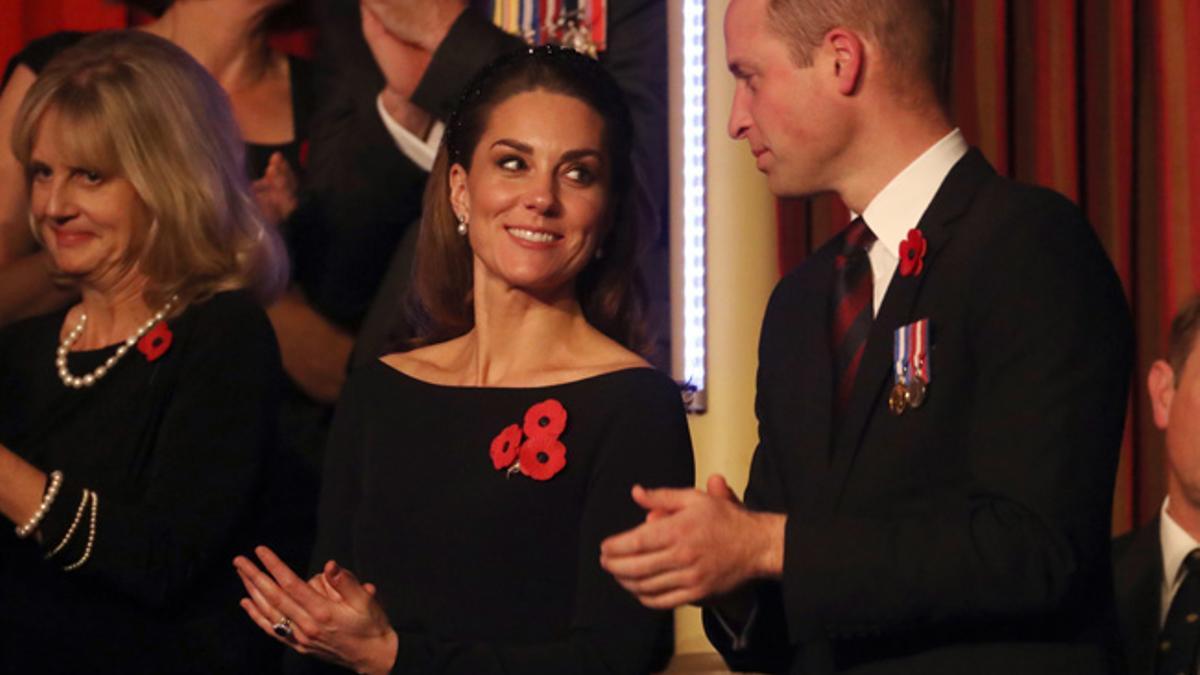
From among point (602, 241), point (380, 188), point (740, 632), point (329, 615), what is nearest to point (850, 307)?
point (740, 632)

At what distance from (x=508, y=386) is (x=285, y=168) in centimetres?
136

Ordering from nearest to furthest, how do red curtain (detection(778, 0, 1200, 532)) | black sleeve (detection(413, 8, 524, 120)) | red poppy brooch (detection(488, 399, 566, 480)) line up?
red poppy brooch (detection(488, 399, 566, 480)) < red curtain (detection(778, 0, 1200, 532)) < black sleeve (detection(413, 8, 524, 120))

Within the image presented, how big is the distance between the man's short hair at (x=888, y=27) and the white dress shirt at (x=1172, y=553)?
3.12 feet

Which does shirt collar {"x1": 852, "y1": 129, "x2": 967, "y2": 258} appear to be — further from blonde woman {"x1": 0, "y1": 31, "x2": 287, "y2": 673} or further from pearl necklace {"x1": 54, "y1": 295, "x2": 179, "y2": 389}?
pearl necklace {"x1": 54, "y1": 295, "x2": 179, "y2": 389}

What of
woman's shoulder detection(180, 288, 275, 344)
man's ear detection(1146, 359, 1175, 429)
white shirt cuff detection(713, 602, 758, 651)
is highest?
woman's shoulder detection(180, 288, 275, 344)

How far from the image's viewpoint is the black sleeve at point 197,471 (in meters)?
2.76

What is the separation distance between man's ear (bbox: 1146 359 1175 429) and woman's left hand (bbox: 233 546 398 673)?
51.9 inches

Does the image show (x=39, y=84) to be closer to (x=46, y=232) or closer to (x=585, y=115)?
(x=46, y=232)

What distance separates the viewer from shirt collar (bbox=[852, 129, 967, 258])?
2.13m

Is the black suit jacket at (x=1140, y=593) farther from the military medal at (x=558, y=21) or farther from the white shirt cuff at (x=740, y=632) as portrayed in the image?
the military medal at (x=558, y=21)

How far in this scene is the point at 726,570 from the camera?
1.87m

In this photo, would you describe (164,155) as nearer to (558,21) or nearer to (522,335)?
(522,335)

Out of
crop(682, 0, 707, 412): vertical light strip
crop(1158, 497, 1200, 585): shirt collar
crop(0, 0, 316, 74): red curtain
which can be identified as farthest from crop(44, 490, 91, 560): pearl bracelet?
crop(0, 0, 316, 74): red curtain

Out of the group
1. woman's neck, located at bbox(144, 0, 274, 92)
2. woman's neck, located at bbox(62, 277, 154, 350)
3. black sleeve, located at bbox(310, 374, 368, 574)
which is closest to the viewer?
black sleeve, located at bbox(310, 374, 368, 574)
